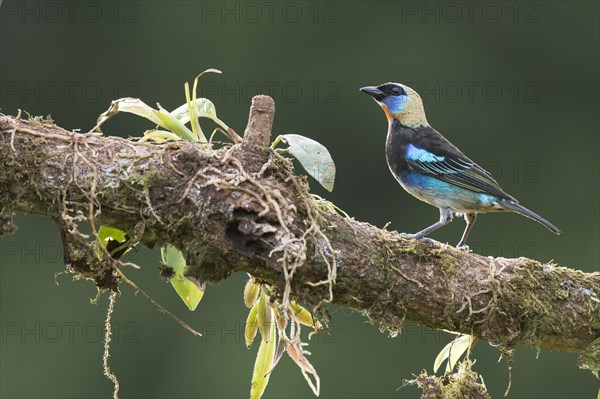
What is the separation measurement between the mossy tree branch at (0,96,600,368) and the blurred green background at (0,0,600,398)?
905 cm

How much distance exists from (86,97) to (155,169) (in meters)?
12.5

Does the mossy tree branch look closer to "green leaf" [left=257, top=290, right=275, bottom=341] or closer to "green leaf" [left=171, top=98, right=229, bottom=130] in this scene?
"green leaf" [left=257, top=290, right=275, bottom=341]

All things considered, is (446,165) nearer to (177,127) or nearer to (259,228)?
(177,127)

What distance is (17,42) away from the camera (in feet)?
54.6

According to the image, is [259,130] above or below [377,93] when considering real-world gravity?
above

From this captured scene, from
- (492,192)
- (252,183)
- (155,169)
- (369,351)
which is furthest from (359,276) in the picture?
(369,351)

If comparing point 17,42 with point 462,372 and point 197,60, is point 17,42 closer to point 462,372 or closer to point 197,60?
point 197,60

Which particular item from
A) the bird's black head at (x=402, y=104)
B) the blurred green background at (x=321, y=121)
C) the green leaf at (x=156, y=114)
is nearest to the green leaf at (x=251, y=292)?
the green leaf at (x=156, y=114)

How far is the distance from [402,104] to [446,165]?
1.67 feet

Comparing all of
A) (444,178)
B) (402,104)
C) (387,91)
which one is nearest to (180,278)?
(444,178)

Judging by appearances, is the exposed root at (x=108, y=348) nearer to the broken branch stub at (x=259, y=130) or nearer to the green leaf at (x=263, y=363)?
the green leaf at (x=263, y=363)

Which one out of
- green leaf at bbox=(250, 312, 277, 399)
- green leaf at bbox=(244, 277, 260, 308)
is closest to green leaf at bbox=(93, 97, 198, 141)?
green leaf at bbox=(244, 277, 260, 308)

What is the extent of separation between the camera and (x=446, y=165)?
538 cm

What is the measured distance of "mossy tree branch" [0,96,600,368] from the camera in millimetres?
3688
